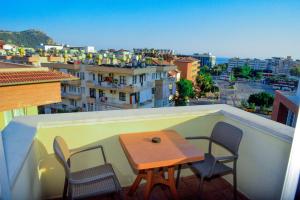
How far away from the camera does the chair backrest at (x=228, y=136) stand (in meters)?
1.91

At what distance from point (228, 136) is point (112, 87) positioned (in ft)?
44.2

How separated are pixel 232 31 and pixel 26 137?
8.51 ft

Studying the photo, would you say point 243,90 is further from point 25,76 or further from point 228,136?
point 228,136

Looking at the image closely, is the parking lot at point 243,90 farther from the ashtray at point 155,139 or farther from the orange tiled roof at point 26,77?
the orange tiled roof at point 26,77

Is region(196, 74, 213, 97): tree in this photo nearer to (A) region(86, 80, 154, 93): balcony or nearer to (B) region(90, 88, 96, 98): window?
(A) region(86, 80, 154, 93): balcony

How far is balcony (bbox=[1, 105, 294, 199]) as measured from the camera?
1698 millimetres

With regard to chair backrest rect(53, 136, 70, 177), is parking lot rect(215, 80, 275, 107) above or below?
below

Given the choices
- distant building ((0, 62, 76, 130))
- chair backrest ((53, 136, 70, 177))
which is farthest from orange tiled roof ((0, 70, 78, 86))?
chair backrest ((53, 136, 70, 177))

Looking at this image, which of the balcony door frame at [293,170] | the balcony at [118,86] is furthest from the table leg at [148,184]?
the balcony at [118,86]

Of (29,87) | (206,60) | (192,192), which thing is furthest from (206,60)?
(192,192)

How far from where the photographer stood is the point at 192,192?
2162 millimetres

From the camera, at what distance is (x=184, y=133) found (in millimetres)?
2324

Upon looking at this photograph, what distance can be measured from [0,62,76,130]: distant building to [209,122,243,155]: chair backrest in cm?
333

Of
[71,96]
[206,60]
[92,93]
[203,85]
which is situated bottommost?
[203,85]
